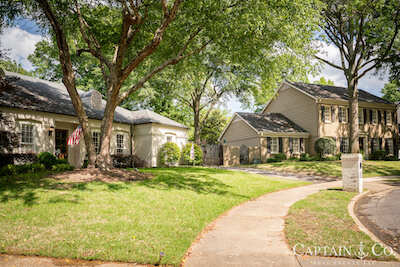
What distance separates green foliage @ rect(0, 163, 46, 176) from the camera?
11.2 m

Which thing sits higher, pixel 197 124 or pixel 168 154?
pixel 197 124

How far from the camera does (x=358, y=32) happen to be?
22.6 metres

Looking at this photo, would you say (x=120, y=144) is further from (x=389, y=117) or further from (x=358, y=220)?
(x=389, y=117)

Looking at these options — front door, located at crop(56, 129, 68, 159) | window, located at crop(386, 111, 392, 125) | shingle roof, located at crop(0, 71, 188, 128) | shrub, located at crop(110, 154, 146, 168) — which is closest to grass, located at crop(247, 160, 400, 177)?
shrub, located at crop(110, 154, 146, 168)

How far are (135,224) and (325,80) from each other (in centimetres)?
5270

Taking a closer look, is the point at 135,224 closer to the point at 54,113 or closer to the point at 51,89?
the point at 54,113

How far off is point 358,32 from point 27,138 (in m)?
25.0

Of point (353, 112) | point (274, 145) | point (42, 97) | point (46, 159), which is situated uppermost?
point (42, 97)

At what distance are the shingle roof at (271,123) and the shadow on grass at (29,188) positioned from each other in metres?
20.6

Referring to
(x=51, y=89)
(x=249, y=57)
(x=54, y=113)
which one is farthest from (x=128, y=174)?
(x=51, y=89)

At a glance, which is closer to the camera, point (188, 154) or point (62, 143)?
point (62, 143)

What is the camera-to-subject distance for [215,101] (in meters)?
29.8

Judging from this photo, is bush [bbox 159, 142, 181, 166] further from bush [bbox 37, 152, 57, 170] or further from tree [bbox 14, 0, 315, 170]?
bush [bbox 37, 152, 57, 170]

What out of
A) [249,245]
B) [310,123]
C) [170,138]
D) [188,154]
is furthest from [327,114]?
[249,245]
